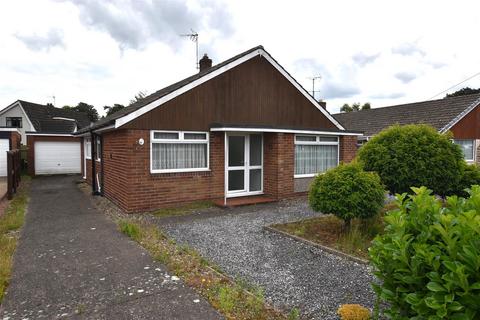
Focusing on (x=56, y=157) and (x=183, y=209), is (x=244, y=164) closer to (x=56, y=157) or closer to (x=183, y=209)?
(x=183, y=209)

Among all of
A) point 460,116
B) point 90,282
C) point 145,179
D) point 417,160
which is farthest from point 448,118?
point 90,282

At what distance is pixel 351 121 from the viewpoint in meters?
23.9

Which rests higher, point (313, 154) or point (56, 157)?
point (313, 154)

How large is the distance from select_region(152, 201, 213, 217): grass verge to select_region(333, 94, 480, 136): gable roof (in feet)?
36.7

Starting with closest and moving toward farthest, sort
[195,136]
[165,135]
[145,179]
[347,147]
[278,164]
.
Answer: [145,179]
[165,135]
[195,136]
[278,164]
[347,147]

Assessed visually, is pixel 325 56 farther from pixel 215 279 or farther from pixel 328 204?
pixel 215 279

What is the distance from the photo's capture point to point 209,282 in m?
4.29

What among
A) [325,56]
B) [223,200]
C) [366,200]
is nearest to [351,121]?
[325,56]

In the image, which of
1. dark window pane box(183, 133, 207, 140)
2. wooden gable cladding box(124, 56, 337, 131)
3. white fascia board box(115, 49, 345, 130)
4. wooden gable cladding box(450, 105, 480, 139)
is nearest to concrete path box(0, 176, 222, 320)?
white fascia board box(115, 49, 345, 130)

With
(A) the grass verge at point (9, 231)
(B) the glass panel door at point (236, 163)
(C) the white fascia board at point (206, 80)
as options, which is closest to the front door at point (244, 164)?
(B) the glass panel door at point (236, 163)

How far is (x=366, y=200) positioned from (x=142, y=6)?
27.0 ft

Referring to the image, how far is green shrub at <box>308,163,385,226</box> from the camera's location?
5945 millimetres

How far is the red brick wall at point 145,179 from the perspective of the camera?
874cm

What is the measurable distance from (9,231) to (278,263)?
19.6 ft
